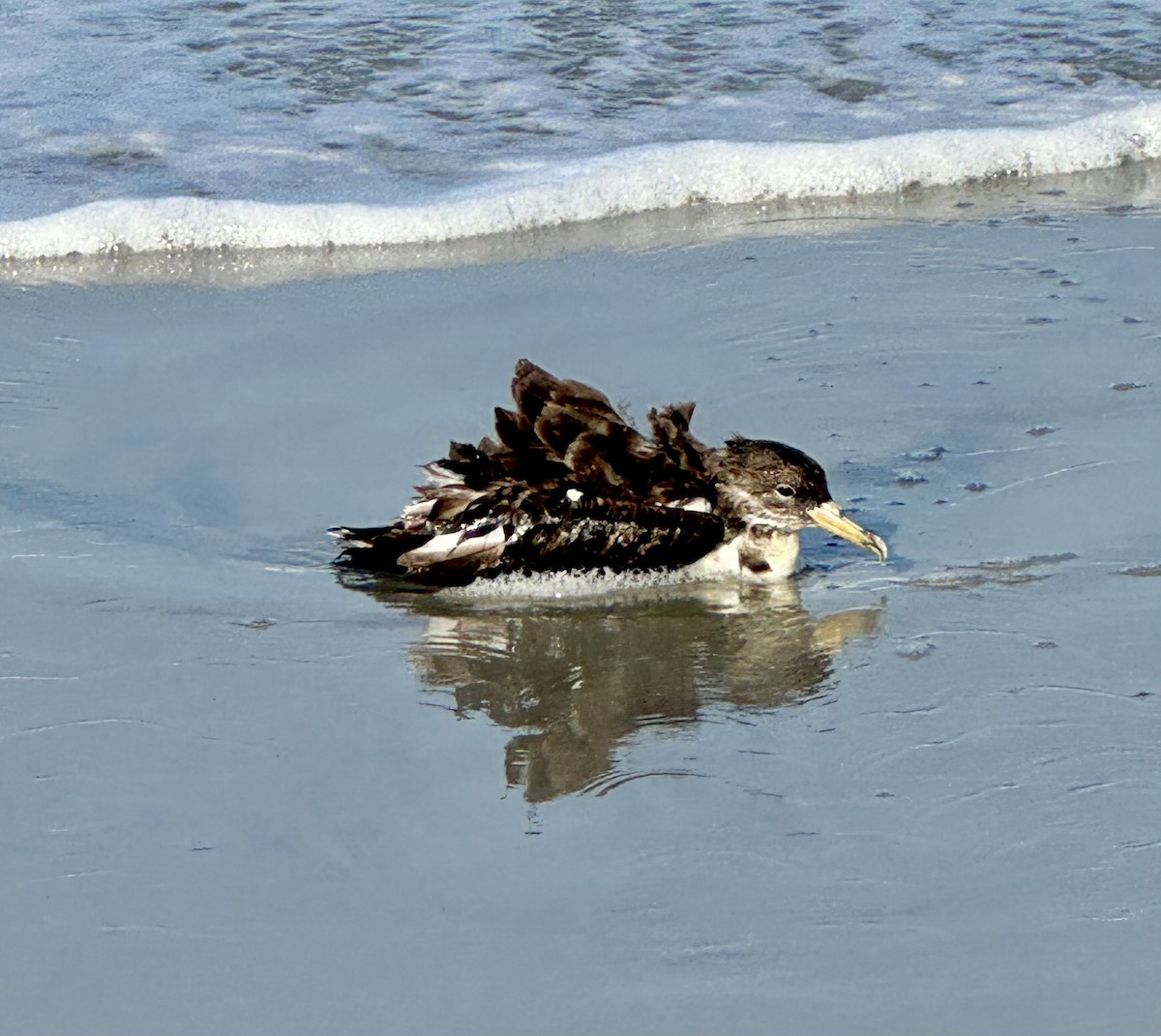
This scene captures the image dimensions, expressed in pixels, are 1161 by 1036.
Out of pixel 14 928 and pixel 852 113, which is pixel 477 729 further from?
pixel 852 113

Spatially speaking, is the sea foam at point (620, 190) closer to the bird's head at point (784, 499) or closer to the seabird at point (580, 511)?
the seabird at point (580, 511)

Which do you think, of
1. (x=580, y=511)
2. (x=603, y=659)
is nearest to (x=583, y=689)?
(x=603, y=659)

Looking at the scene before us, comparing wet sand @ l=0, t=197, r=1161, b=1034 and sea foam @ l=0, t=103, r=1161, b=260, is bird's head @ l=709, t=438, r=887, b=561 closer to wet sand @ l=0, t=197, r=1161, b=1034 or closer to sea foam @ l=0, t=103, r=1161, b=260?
wet sand @ l=0, t=197, r=1161, b=1034

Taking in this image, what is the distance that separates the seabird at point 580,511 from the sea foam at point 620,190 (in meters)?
3.42

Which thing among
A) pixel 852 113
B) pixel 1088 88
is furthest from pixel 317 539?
pixel 1088 88

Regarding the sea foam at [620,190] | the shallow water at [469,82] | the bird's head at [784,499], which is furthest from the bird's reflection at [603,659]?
the shallow water at [469,82]

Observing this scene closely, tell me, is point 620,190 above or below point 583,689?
above

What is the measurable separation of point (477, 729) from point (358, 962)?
114 centimetres

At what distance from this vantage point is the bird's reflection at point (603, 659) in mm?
4969

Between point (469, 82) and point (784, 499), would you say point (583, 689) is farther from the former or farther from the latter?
point (469, 82)

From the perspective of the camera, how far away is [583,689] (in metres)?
5.29

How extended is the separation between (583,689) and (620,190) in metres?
4.90

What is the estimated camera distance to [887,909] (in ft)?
13.5

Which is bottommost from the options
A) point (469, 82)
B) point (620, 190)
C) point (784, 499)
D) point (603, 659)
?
point (603, 659)
